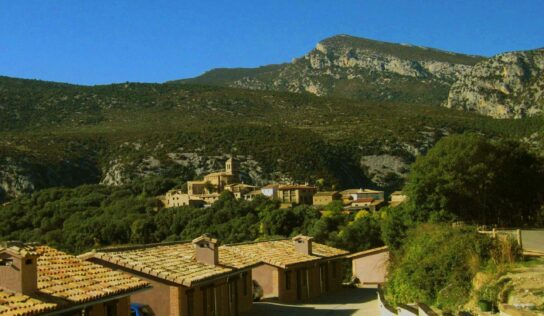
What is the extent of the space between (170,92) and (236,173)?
50.9 metres

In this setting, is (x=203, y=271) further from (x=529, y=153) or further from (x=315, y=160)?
(x=315, y=160)

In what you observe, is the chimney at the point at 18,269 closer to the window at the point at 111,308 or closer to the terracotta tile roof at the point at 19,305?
the terracotta tile roof at the point at 19,305

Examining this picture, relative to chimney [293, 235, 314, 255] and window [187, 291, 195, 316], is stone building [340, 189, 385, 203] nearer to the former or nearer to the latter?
chimney [293, 235, 314, 255]

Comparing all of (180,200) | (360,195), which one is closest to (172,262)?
(180,200)

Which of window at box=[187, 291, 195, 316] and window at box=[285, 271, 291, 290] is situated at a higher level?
window at box=[187, 291, 195, 316]

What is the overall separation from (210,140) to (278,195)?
24589 millimetres

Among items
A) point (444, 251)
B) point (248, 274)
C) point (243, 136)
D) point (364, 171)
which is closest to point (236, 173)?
point (243, 136)

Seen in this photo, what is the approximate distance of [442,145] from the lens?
35000 mm

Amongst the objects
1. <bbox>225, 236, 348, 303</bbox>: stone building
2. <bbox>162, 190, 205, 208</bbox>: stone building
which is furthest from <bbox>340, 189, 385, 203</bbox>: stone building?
<bbox>225, 236, 348, 303</bbox>: stone building

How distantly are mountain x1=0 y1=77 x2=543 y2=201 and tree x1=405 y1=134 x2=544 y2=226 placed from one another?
68366 mm

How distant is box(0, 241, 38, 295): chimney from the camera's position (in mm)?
11867

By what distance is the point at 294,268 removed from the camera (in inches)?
1154

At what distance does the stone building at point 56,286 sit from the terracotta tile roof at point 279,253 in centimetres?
1299

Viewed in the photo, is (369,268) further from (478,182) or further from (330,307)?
(330,307)
